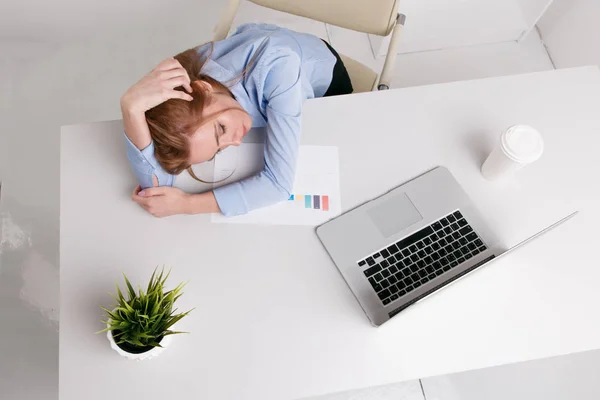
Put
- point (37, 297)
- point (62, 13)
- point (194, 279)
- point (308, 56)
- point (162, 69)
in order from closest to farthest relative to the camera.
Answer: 1. point (162, 69)
2. point (194, 279)
3. point (308, 56)
4. point (37, 297)
5. point (62, 13)

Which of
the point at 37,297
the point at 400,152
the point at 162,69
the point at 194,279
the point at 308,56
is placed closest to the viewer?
the point at 162,69

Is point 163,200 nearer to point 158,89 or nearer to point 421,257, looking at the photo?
point 158,89

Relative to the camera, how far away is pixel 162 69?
1013 mm

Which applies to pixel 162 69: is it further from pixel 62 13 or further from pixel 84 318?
pixel 62 13

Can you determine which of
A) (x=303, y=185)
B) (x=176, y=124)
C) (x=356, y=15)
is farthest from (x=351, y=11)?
(x=176, y=124)

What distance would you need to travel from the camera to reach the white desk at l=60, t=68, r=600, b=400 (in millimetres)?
1063

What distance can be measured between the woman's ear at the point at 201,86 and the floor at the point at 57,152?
1.05 metres

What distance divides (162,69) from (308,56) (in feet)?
1.55

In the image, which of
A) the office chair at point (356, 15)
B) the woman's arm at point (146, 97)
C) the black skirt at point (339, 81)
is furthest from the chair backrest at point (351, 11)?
the woman's arm at point (146, 97)

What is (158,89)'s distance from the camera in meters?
1.00

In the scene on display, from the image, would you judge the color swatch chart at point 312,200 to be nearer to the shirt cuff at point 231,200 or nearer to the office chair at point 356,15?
the shirt cuff at point 231,200

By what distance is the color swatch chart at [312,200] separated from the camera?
46.6 inches

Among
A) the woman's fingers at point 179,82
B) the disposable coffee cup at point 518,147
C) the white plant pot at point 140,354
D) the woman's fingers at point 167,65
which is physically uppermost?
the woman's fingers at point 167,65

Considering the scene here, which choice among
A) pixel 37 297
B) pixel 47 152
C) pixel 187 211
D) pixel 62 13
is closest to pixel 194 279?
pixel 187 211
